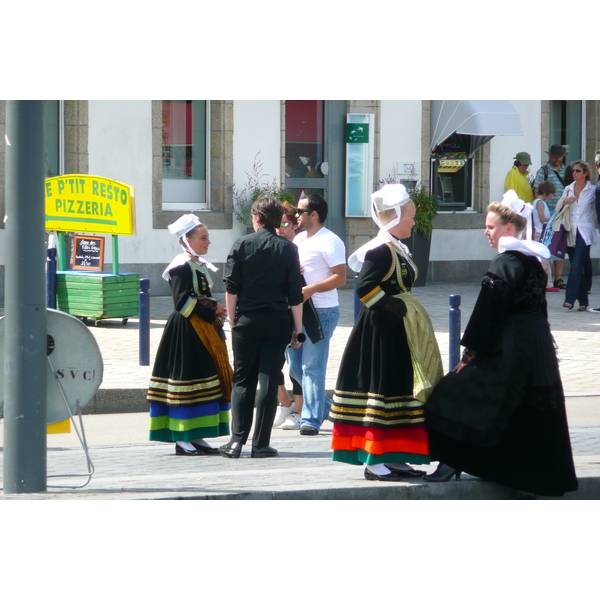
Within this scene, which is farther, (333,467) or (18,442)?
(333,467)

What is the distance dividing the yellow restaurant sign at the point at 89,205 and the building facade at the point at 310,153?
185cm

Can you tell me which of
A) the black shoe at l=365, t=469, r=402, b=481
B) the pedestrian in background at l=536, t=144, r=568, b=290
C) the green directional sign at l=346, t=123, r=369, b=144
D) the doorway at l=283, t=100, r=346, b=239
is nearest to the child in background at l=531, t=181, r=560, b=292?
the pedestrian in background at l=536, t=144, r=568, b=290

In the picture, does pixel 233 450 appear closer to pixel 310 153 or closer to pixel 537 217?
pixel 537 217

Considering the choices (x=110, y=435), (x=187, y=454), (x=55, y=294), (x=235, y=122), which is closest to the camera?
(x=187, y=454)

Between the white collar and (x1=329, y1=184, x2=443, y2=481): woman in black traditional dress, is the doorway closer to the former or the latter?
(x1=329, y1=184, x2=443, y2=481): woman in black traditional dress

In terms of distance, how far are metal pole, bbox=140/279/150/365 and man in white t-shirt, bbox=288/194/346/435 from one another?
2.35 metres

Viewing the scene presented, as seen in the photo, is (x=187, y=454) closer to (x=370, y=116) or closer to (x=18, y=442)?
(x=18, y=442)

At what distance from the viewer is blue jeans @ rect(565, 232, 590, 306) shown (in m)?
13.5

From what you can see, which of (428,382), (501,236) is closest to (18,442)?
(428,382)

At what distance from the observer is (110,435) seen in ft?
24.7

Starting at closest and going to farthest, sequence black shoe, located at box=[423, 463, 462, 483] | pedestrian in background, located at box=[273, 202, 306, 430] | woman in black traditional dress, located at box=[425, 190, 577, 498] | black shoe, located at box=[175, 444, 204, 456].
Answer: woman in black traditional dress, located at box=[425, 190, 577, 498]
black shoe, located at box=[423, 463, 462, 483]
black shoe, located at box=[175, 444, 204, 456]
pedestrian in background, located at box=[273, 202, 306, 430]

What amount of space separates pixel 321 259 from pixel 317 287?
0.23 metres

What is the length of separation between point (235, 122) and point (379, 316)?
11.3 m

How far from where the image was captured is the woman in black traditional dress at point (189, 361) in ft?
21.2
